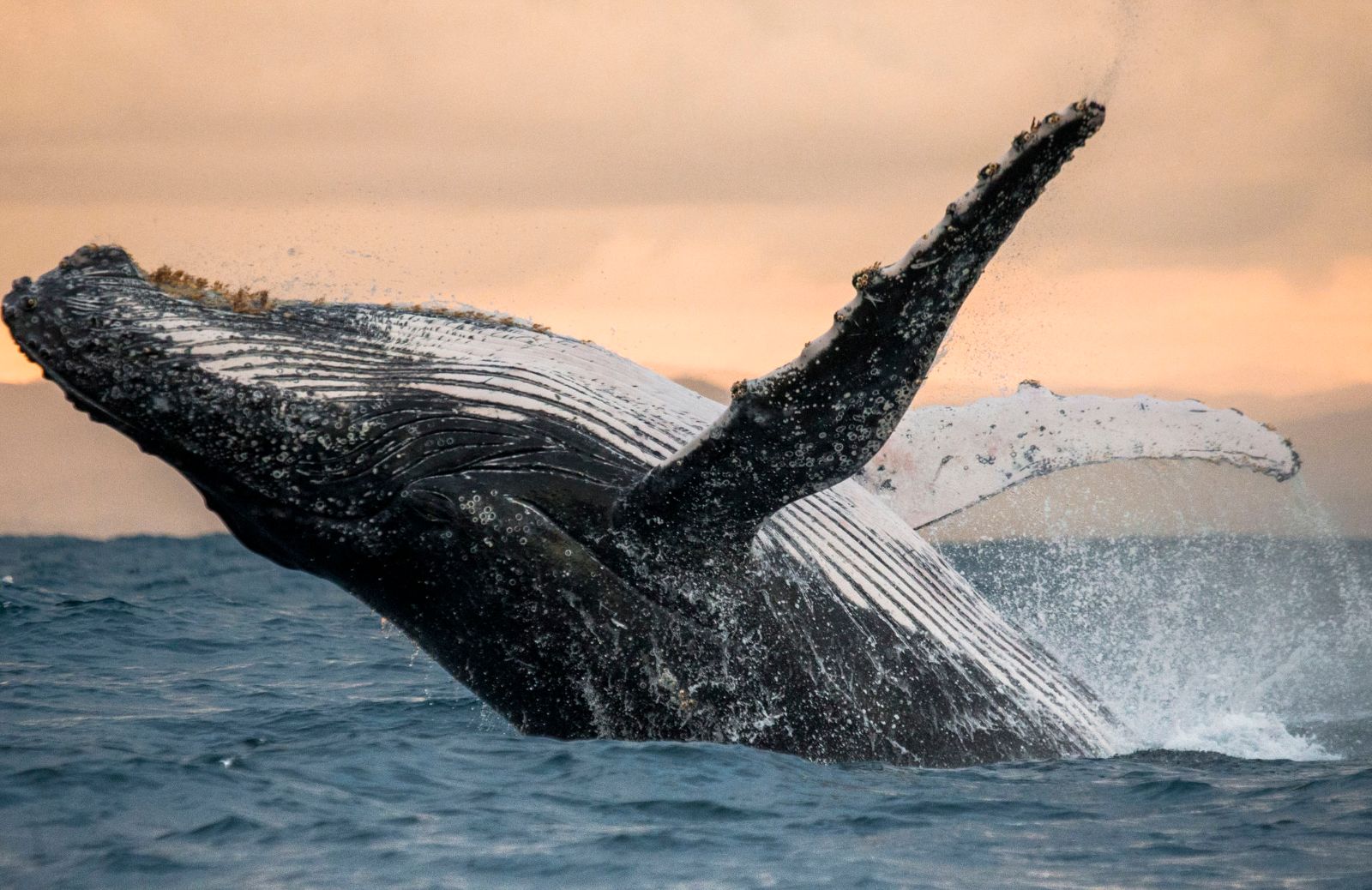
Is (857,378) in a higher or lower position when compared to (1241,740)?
higher

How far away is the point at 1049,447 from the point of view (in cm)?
909

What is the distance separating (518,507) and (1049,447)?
167 inches

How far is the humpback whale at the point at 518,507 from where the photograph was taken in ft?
20.6

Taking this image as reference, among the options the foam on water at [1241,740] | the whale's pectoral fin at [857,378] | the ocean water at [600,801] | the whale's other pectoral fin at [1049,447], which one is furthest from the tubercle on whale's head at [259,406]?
the foam on water at [1241,740]

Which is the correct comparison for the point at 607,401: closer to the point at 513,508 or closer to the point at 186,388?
the point at 513,508

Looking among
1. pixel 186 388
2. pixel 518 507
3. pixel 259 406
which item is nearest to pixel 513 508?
pixel 518 507

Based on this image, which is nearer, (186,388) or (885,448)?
(186,388)

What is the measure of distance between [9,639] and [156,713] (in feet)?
17.7

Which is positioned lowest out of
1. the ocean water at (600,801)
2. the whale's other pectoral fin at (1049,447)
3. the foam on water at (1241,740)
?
the ocean water at (600,801)

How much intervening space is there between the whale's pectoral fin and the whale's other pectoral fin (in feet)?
10.8

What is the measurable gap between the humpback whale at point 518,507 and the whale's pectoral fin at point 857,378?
0.03 m

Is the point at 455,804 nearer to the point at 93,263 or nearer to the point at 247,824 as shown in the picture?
the point at 247,824

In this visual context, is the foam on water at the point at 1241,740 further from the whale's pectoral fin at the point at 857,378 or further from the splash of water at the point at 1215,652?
the whale's pectoral fin at the point at 857,378

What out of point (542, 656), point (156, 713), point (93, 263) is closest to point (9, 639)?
point (156, 713)
